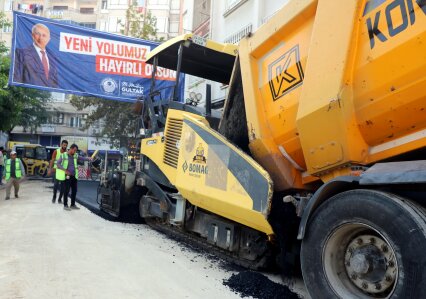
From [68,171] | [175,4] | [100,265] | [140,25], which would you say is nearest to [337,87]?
[100,265]

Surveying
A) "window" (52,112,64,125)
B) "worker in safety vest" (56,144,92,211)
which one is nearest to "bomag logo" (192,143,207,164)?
"worker in safety vest" (56,144,92,211)

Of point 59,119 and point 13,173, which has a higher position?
point 59,119

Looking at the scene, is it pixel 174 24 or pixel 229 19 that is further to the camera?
pixel 174 24

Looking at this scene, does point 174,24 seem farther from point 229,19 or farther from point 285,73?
point 285,73

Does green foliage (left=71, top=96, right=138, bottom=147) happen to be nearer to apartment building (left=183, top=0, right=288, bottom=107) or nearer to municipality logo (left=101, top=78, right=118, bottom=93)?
apartment building (left=183, top=0, right=288, bottom=107)

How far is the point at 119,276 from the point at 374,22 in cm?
314

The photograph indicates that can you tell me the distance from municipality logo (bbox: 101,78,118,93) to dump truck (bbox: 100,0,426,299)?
6.76 meters

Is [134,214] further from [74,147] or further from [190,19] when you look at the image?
[190,19]

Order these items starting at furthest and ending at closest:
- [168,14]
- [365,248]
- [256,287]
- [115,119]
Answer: [168,14]
[115,119]
[256,287]
[365,248]

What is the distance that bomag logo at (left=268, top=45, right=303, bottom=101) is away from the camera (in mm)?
3326

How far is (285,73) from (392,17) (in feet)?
3.57

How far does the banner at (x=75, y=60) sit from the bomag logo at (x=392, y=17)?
29.3ft

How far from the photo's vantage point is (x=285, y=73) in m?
3.49

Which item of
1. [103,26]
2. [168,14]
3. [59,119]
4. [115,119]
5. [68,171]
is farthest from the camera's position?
[59,119]
